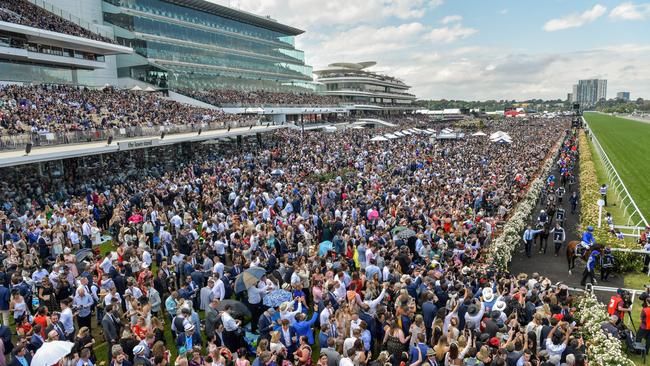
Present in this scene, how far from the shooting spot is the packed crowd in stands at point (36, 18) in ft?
99.2

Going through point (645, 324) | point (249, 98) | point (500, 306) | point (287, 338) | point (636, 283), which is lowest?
point (636, 283)

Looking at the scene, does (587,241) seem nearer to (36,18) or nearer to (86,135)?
(86,135)

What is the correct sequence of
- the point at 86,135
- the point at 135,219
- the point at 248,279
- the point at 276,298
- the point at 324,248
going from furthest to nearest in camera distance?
the point at 86,135, the point at 135,219, the point at 324,248, the point at 248,279, the point at 276,298

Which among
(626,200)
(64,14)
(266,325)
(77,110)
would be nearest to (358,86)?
(64,14)

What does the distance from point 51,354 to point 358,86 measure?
95219 mm

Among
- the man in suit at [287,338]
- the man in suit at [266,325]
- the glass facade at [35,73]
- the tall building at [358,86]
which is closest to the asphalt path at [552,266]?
the man in suit at [287,338]

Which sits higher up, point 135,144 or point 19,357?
point 135,144

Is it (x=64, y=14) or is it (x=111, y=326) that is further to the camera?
(x=64, y=14)

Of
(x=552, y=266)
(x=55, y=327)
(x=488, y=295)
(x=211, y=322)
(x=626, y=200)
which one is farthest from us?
(x=626, y=200)

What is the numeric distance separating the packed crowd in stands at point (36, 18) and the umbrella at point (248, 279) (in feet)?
98.9

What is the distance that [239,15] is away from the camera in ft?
213

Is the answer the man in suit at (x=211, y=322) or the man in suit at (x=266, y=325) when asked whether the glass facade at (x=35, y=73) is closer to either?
the man in suit at (x=211, y=322)

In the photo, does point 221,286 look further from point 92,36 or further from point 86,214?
point 92,36

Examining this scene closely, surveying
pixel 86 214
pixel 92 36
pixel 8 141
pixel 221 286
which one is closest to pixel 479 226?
pixel 221 286
